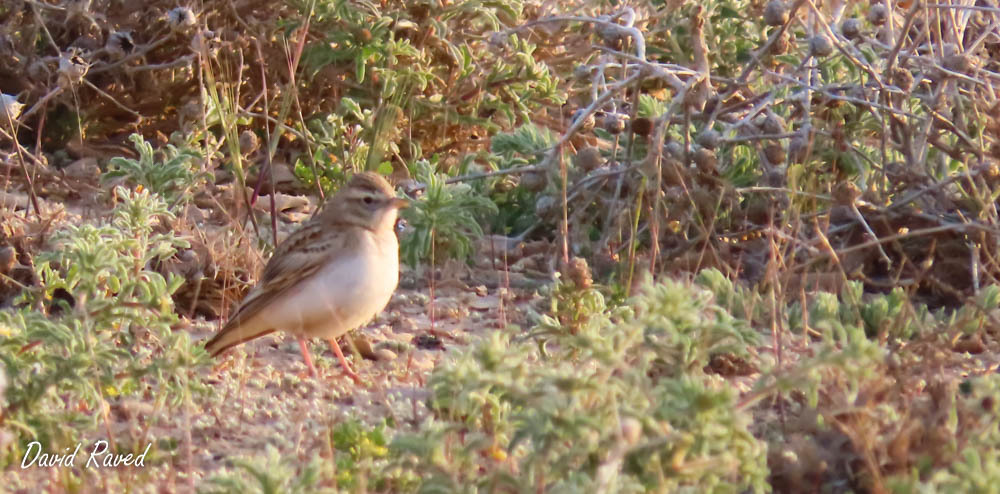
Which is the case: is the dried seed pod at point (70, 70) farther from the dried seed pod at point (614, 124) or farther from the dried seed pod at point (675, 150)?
the dried seed pod at point (675, 150)

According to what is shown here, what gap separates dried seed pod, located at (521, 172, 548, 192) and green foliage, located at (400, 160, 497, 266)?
19cm

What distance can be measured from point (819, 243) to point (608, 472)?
3.01 m

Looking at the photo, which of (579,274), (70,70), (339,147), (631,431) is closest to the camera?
(631,431)

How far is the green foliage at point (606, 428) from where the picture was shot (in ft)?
10.6

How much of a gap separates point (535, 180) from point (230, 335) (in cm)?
165

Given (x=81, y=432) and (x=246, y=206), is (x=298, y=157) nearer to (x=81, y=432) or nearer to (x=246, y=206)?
(x=246, y=206)

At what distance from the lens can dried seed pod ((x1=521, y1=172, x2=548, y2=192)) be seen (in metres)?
6.34

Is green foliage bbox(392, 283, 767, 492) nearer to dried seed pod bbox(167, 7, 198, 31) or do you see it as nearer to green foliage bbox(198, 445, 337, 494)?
green foliage bbox(198, 445, 337, 494)

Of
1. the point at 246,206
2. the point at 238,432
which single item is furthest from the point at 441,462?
the point at 246,206

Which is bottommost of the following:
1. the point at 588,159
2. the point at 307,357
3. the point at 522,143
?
the point at 307,357

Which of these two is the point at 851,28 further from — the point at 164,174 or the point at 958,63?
the point at 164,174

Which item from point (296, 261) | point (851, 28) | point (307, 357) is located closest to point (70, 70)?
point (296, 261)

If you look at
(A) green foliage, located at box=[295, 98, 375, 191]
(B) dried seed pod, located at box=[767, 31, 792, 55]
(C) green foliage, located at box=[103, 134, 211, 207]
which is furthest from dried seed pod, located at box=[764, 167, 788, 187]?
(C) green foliage, located at box=[103, 134, 211, 207]

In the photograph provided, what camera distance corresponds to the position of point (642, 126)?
6074 millimetres
